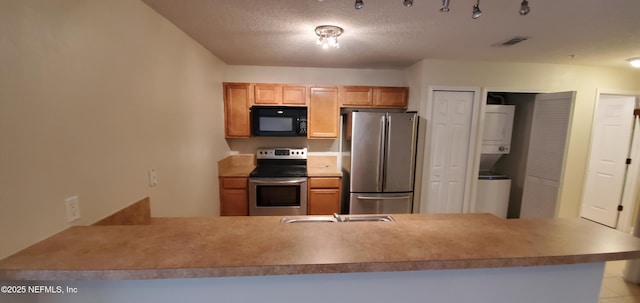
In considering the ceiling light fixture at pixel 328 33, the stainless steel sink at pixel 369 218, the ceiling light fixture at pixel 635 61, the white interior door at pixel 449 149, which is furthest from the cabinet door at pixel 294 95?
the ceiling light fixture at pixel 635 61

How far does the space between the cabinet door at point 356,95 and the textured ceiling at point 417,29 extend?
0.50 meters

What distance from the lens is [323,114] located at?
3314 millimetres

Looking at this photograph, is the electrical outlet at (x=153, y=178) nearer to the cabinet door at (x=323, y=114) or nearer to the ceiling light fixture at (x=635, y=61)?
the cabinet door at (x=323, y=114)

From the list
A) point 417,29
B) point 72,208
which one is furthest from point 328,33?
point 72,208

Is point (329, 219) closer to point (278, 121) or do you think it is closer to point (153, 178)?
point (153, 178)

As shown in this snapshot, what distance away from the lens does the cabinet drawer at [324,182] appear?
3096 mm

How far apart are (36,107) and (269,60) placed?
2.42m

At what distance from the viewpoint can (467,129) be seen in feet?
10.1

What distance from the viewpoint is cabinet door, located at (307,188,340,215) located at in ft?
10.2

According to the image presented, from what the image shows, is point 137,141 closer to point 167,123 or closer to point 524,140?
point 167,123

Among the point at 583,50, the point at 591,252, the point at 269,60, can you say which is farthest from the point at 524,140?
the point at 269,60

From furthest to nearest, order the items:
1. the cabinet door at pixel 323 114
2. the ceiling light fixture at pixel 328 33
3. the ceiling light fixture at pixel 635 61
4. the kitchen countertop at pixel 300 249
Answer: the cabinet door at pixel 323 114
the ceiling light fixture at pixel 635 61
the ceiling light fixture at pixel 328 33
the kitchen countertop at pixel 300 249

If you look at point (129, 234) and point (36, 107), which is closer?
point (36, 107)

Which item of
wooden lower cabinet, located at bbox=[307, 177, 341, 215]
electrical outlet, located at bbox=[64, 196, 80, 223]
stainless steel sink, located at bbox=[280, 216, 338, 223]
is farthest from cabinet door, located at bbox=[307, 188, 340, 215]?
electrical outlet, located at bbox=[64, 196, 80, 223]
